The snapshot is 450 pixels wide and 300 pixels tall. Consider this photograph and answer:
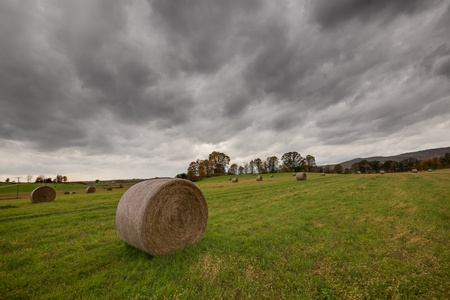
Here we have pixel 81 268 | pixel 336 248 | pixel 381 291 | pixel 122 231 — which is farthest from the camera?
pixel 122 231

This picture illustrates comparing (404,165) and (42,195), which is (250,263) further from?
(404,165)

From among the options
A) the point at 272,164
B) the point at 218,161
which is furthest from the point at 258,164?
the point at 218,161

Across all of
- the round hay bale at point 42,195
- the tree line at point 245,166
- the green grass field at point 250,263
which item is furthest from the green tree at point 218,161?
the green grass field at point 250,263

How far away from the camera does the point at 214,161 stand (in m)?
99.7

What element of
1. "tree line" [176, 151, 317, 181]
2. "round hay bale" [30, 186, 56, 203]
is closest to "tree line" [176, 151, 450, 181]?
"tree line" [176, 151, 317, 181]

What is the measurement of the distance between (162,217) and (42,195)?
82.8ft

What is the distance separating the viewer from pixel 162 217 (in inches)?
269

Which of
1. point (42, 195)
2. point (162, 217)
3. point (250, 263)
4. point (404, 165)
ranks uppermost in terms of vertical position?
point (42, 195)

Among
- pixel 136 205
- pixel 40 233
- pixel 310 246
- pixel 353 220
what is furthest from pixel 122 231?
pixel 353 220

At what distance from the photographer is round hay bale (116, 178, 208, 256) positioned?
638 centimetres

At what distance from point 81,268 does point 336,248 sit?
7.79 meters

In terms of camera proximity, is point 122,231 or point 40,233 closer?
point 122,231

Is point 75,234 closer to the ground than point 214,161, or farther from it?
closer to the ground

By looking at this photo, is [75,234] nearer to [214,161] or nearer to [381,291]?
[381,291]
